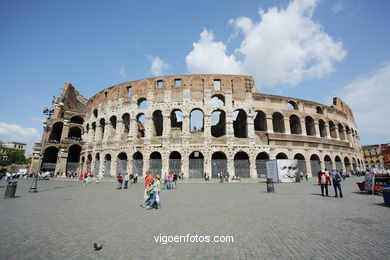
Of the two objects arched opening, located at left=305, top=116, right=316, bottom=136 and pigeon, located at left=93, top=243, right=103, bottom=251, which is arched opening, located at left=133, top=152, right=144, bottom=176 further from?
arched opening, located at left=305, top=116, right=316, bottom=136

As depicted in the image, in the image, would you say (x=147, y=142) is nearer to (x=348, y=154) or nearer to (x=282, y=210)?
(x=282, y=210)

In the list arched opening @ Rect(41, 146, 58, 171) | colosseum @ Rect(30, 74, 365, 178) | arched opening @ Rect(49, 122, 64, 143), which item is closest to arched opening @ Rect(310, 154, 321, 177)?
colosseum @ Rect(30, 74, 365, 178)

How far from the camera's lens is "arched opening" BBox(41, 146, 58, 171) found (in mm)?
29817

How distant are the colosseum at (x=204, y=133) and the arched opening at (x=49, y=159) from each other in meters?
1.56

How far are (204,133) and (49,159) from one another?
29282mm

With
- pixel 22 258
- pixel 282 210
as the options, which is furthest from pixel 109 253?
pixel 282 210

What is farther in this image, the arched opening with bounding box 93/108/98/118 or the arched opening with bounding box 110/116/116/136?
the arched opening with bounding box 93/108/98/118

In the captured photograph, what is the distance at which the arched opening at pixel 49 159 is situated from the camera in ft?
97.8

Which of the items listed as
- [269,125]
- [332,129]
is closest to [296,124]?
[269,125]

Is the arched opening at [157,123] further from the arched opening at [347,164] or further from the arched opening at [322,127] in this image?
the arched opening at [347,164]

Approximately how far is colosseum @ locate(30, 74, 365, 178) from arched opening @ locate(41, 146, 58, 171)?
1561 mm

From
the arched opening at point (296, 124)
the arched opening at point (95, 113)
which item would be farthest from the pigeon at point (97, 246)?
the arched opening at point (95, 113)

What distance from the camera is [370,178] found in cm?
988

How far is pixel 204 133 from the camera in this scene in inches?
869
